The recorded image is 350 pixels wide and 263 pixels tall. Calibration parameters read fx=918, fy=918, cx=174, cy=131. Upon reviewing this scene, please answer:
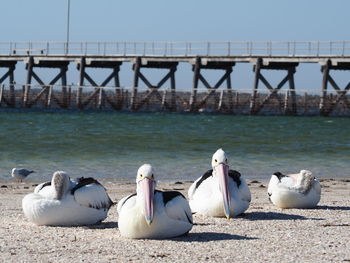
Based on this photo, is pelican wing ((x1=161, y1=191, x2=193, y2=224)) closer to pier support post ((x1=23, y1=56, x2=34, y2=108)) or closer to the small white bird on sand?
the small white bird on sand

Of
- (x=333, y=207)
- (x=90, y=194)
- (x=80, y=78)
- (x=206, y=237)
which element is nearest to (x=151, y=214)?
(x=206, y=237)

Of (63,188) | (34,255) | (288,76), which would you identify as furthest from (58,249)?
(288,76)

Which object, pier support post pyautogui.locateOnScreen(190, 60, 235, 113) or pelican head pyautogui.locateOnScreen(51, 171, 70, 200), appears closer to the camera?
pelican head pyautogui.locateOnScreen(51, 171, 70, 200)

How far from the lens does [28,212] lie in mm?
10031

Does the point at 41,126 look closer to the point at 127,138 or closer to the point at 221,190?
the point at 127,138

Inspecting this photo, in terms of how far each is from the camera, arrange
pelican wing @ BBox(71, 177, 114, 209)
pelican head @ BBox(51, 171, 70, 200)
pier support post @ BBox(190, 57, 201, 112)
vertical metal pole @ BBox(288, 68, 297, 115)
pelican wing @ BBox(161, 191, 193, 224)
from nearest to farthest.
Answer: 1. pelican wing @ BBox(161, 191, 193, 224)
2. pelican head @ BBox(51, 171, 70, 200)
3. pelican wing @ BBox(71, 177, 114, 209)
4. vertical metal pole @ BBox(288, 68, 297, 115)
5. pier support post @ BBox(190, 57, 201, 112)

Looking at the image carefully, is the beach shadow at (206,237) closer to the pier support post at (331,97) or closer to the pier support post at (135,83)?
the pier support post at (331,97)

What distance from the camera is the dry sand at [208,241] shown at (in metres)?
8.23

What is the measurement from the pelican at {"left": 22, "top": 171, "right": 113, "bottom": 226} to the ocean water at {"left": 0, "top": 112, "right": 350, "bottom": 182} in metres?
6.59

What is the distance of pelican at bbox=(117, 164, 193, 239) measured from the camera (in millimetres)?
8945

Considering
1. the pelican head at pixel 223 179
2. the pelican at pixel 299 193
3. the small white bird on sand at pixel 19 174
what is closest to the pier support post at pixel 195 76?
the small white bird on sand at pixel 19 174

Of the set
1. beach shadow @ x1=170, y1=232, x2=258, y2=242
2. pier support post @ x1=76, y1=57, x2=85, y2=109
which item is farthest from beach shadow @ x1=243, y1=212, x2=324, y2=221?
pier support post @ x1=76, y1=57, x2=85, y2=109

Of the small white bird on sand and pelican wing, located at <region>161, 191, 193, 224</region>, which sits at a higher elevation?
pelican wing, located at <region>161, 191, 193, 224</region>

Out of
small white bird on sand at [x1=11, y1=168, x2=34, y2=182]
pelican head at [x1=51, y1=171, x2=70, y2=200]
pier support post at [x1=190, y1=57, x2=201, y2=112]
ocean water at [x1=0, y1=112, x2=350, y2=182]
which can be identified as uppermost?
pier support post at [x1=190, y1=57, x2=201, y2=112]
